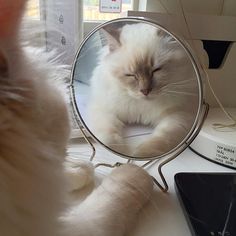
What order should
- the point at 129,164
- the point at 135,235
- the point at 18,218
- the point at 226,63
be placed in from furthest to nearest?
the point at 226,63
the point at 129,164
the point at 135,235
the point at 18,218

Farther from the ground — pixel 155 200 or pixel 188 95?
pixel 188 95

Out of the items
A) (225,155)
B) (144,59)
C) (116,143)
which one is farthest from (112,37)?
(225,155)

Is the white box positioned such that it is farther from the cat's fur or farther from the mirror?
the cat's fur

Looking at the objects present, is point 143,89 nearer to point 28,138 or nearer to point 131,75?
point 131,75

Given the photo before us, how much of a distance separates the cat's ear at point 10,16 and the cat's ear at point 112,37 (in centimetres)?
33

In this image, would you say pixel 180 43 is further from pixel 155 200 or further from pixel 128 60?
pixel 155 200

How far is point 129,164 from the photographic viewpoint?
1.85ft

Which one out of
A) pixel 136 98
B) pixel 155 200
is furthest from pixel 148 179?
pixel 136 98

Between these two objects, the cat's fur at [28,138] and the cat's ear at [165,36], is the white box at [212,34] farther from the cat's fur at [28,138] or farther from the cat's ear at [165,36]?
the cat's fur at [28,138]

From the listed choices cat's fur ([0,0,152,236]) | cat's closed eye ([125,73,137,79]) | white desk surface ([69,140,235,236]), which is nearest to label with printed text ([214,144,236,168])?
white desk surface ([69,140,235,236])

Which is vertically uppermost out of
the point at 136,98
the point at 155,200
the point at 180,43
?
the point at 180,43

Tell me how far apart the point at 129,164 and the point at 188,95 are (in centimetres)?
15

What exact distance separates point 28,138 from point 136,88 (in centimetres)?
33

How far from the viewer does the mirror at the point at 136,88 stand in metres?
0.54
